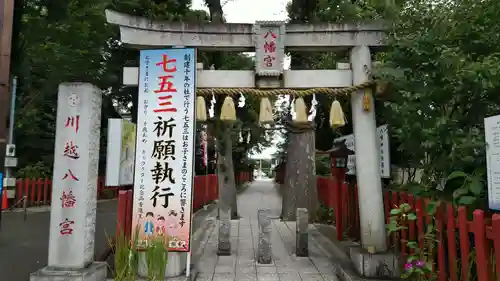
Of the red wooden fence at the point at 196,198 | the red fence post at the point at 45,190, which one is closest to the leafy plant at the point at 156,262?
the red wooden fence at the point at 196,198

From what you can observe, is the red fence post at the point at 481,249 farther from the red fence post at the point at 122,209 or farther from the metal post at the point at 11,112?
the metal post at the point at 11,112

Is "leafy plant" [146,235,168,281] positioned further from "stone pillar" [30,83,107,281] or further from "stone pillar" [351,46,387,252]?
"stone pillar" [351,46,387,252]

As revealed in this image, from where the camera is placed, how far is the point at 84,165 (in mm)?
5816

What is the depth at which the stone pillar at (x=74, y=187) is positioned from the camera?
18.7 ft

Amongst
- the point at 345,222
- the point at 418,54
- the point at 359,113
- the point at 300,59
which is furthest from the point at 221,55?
the point at 418,54

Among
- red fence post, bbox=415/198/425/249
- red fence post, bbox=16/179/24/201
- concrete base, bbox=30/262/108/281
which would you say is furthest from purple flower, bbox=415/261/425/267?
red fence post, bbox=16/179/24/201

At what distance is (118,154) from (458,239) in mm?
5616

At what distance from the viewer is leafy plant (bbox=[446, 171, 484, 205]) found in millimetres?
4449

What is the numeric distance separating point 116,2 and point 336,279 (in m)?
15.1

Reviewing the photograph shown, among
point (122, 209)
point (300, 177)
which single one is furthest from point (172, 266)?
point (300, 177)

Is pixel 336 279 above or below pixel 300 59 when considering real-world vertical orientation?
below

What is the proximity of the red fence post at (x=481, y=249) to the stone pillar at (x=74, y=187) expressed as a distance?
5.06 metres

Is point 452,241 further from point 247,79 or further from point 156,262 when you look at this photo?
point 247,79

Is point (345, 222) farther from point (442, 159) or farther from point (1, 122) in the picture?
point (1, 122)
